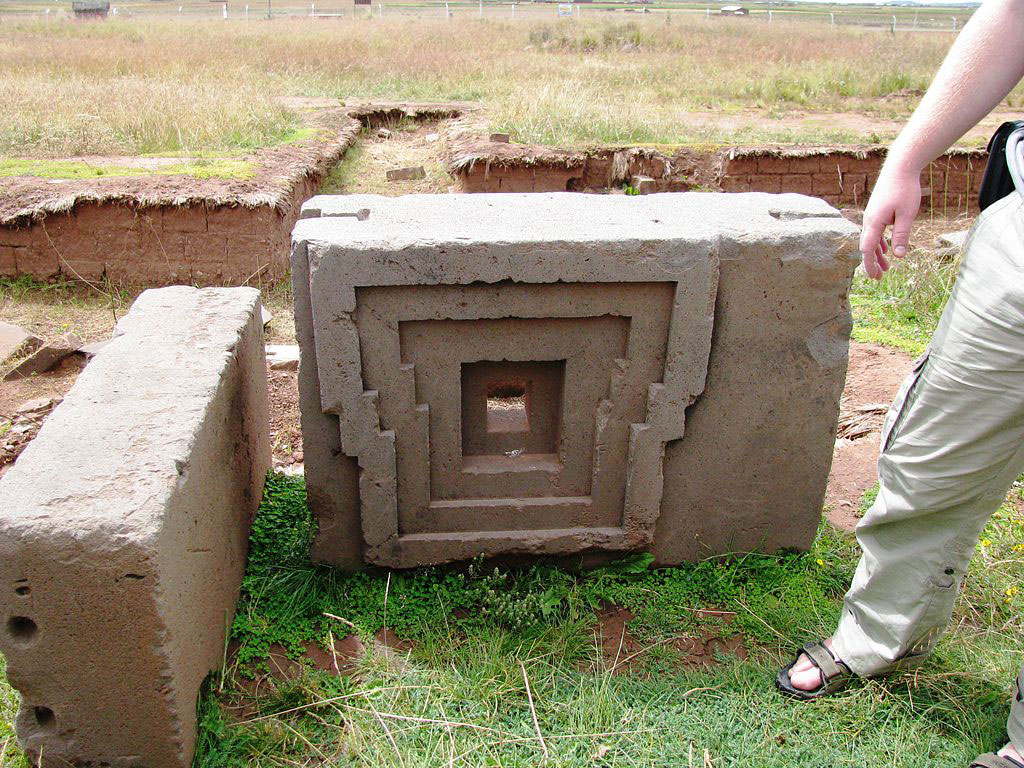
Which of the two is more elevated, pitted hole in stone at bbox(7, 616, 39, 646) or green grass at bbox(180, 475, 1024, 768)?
pitted hole in stone at bbox(7, 616, 39, 646)

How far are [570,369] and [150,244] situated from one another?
4.69 m

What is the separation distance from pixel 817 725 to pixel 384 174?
7.72 m

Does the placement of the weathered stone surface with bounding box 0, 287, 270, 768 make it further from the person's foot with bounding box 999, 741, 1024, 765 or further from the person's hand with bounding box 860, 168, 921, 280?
the person's foot with bounding box 999, 741, 1024, 765

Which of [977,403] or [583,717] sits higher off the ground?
[977,403]

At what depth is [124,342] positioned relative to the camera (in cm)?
284

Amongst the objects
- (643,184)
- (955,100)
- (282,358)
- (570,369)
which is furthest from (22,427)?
(643,184)

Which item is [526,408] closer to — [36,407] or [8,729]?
[8,729]

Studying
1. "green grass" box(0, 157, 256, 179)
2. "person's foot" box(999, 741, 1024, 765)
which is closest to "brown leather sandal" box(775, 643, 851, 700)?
"person's foot" box(999, 741, 1024, 765)

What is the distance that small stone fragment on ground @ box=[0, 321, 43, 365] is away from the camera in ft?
16.5

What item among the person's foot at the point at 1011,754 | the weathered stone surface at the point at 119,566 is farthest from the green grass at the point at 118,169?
the person's foot at the point at 1011,754

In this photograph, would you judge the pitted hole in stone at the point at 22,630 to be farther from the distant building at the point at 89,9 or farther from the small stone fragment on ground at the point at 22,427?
the distant building at the point at 89,9

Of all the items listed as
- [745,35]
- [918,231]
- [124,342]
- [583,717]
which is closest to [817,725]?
[583,717]

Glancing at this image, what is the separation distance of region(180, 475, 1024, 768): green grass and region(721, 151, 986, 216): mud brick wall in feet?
20.5

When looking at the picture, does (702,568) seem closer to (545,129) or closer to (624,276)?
(624,276)
